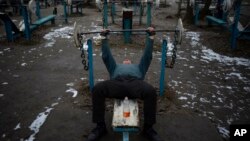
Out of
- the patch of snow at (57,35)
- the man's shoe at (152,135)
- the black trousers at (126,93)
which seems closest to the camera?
the black trousers at (126,93)

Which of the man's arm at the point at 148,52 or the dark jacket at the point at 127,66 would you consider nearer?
the dark jacket at the point at 127,66

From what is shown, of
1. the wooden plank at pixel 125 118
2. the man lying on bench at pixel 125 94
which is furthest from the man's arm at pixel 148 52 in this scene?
the wooden plank at pixel 125 118

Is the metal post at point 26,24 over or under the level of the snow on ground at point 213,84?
over

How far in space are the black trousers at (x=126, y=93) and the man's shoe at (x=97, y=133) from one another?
0.53 feet

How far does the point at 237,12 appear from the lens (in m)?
7.54

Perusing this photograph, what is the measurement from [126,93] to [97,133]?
72 cm

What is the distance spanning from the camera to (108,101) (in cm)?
453

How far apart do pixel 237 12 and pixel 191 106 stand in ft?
14.8

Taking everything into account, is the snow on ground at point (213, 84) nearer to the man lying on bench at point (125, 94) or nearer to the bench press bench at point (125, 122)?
the man lying on bench at point (125, 94)

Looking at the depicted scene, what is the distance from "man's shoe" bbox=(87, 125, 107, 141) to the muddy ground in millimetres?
120

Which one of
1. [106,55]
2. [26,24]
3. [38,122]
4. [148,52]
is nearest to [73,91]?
[38,122]

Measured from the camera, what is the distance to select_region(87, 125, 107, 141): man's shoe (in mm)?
3342

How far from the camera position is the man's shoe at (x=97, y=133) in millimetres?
3342

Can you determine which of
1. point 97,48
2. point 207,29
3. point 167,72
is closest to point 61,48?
point 97,48
